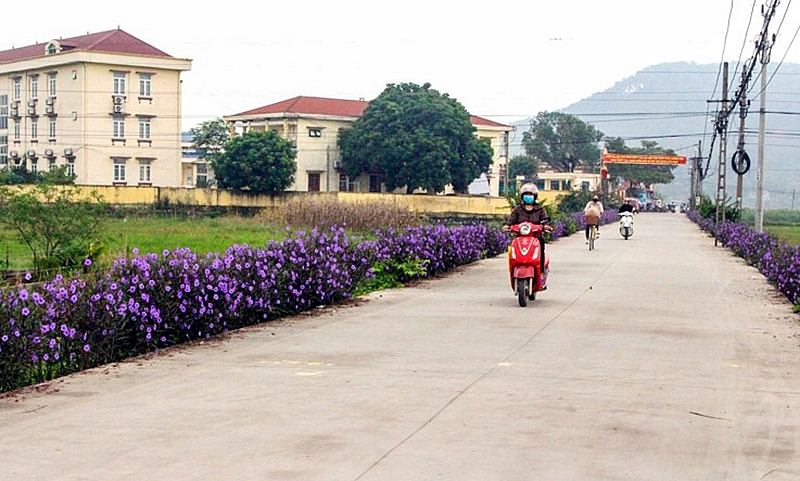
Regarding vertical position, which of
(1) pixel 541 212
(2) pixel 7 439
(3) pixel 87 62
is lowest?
(2) pixel 7 439

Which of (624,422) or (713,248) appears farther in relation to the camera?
(713,248)

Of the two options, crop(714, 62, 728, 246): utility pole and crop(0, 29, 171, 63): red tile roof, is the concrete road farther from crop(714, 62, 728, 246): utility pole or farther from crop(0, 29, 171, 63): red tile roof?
crop(0, 29, 171, 63): red tile roof

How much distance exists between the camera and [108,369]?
9078 mm

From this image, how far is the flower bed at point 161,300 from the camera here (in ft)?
27.8

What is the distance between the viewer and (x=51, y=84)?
63438mm

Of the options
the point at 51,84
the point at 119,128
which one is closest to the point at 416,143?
the point at 119,128

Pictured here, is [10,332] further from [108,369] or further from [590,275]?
[590,275]

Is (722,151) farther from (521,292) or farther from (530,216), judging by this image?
(521,292)

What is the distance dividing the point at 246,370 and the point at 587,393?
2.89 meters

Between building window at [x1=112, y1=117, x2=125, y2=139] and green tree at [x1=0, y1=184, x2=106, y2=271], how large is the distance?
40.5 meters

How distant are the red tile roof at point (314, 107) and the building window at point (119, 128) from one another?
14054 mm

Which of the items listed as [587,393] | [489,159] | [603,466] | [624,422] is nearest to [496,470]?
[603,466]

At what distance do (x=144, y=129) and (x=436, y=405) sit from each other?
2325 inches

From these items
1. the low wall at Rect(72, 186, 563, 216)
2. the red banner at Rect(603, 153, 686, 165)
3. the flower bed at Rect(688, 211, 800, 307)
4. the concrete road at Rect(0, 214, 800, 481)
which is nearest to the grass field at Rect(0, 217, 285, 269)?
the flower bed at Rect(688, 211, 800, 307)
